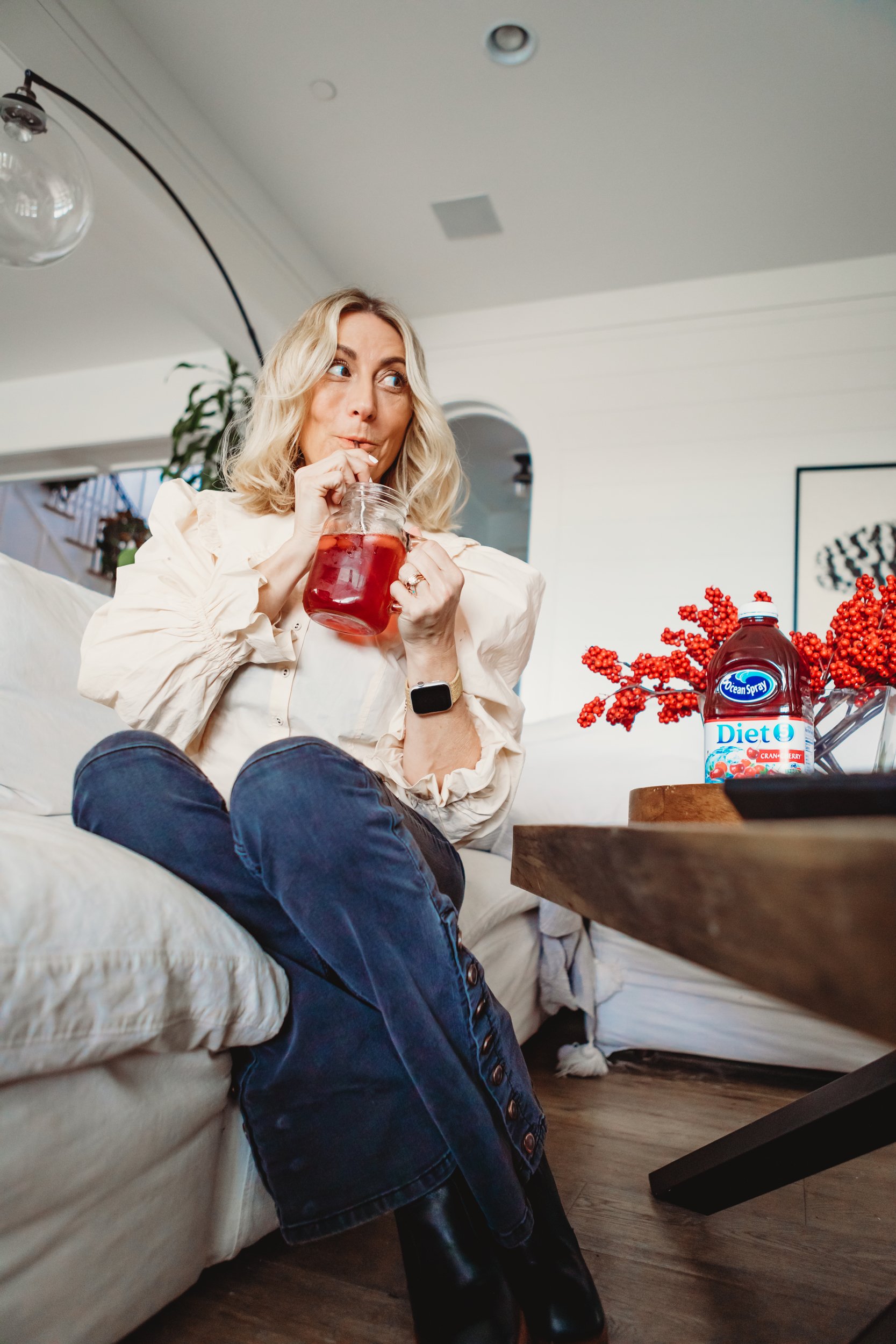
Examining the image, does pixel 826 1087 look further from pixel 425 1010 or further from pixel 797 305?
pixel 797 305

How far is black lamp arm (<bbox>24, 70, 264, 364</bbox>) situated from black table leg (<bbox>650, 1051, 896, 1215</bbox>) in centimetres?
230

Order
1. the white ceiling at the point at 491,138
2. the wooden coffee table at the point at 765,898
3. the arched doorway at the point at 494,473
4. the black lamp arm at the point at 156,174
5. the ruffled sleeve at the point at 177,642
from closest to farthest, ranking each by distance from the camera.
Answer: the wooden coffee table at the point at 765,898 → the ruffled sleeve at the point at 177,642 → the black lamp arm at the point at 156,174 → the white ceiling at the point at 491,138 → the arched doorway at the point at 494,473

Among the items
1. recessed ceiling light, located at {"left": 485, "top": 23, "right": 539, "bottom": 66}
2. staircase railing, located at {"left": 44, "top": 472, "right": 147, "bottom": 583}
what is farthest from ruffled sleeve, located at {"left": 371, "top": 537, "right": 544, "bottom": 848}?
staircase railing, located at {"left": 44, "top": 472, "right": 147, "bottom": 583}

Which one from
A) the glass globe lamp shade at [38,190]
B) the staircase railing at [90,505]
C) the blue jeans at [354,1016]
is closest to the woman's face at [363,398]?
the blue jeans at [354,1016]

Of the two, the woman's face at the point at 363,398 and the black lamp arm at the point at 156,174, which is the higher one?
the black lamp arm at the point at 156,174

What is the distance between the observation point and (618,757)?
190 cm

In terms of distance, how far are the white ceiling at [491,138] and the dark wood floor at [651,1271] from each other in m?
2.71

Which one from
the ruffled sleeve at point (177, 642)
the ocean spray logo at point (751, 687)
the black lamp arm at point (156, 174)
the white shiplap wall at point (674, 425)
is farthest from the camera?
the white shiplap wall at point (674, 425)

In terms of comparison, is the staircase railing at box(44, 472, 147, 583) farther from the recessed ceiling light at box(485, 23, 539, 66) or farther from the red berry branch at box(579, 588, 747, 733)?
the red berry branch at box(579, 588, 747, 733)

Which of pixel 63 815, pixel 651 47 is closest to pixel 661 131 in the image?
pixel 651 47

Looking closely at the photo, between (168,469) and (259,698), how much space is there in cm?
288

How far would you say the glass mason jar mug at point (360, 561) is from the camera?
39.3 inches

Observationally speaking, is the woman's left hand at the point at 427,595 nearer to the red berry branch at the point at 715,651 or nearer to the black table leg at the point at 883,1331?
the red berry branch at the point at 715,651

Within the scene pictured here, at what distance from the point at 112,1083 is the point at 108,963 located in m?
0.10
